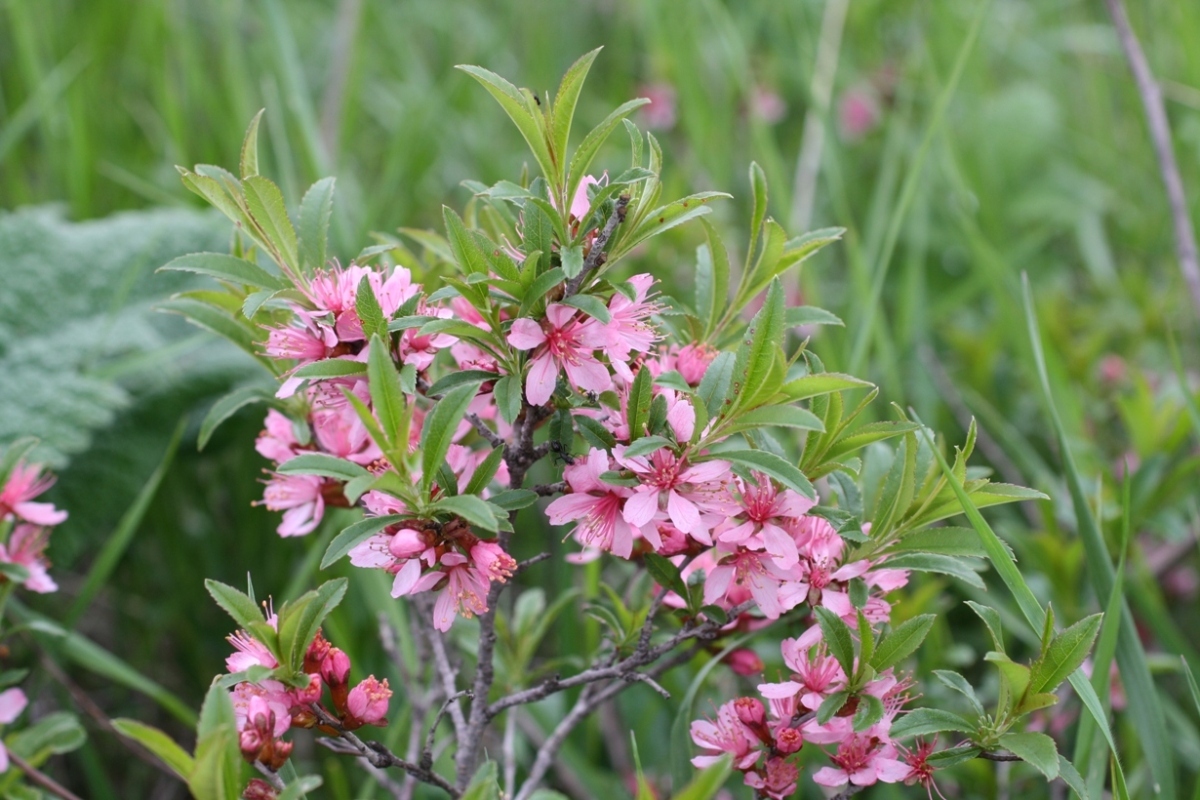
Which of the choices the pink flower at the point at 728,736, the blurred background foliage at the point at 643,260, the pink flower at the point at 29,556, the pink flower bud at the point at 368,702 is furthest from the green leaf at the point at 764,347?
the pink flower at the point at 29,556

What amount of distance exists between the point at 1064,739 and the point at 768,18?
2.71 meters

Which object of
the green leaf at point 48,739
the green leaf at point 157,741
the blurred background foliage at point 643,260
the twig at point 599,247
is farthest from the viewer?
the blurred background foliage at point 643,260

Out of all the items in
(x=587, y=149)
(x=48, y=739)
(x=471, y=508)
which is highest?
(x=587, y=149)

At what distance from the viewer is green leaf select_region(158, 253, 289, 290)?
37.0 inches

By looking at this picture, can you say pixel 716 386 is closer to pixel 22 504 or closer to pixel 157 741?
pixel 157 741

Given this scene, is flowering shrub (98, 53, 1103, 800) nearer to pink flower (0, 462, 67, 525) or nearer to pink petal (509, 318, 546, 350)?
pink petal (509, 318, 546, 350)

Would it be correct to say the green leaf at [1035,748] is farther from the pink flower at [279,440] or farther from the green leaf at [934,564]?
the pink flower at [279,440]

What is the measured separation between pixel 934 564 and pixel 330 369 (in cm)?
59

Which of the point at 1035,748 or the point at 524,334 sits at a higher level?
the point at 524,334

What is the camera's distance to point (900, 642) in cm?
92

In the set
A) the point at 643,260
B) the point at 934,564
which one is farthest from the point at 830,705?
the point at 643,260

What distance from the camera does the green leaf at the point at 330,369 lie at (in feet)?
2.82

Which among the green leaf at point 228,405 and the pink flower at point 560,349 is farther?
the green leaf at point 228,405

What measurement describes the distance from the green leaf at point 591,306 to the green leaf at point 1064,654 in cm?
50
